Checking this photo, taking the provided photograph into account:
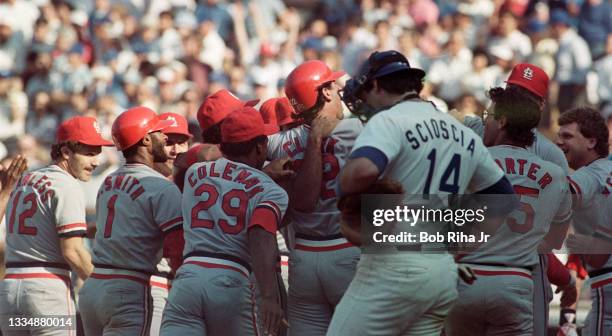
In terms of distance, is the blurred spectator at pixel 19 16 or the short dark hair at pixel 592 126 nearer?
the short dark hair at pixel 592 126

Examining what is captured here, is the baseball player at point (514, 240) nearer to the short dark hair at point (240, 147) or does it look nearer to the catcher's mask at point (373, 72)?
the catcher's mask at point (373, 72)

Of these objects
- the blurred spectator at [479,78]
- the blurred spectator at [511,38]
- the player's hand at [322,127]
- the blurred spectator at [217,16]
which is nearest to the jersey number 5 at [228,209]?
the player's hand at [322,127]

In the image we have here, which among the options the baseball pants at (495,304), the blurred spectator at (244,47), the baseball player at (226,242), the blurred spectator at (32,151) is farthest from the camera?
the blurred spectator at (244,47)

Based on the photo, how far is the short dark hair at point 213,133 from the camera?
321 inches

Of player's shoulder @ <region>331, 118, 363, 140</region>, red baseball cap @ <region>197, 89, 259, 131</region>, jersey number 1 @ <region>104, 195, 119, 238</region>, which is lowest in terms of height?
Result: jersey number 1 @ <region>104, 195, 119, 238</region>

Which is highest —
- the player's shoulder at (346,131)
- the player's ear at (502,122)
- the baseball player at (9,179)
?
the player's ear at (502,122)

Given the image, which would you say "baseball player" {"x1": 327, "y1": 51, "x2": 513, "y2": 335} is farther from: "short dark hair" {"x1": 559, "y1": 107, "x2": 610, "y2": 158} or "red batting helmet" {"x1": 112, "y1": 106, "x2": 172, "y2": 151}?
"red batting helmet" {"x1": 112, "y1": 106, "x2": 172, "y2": 151}

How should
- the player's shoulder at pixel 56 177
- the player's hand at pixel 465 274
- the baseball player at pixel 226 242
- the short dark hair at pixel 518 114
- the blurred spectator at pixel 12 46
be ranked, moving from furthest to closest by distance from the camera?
the blurred spectator at pixel 12 46 < the player's shoulder at pixel 56 177 < the short dark hair at pixel 518 114 < the baseball player at pixel 226 242 < the player's hand at pixel 465 274

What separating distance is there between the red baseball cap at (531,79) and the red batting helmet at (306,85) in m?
1.29

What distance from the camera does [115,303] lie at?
7.61 metres

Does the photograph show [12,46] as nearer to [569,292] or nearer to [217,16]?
[217,16]

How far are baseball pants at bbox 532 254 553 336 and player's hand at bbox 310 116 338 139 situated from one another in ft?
5.30

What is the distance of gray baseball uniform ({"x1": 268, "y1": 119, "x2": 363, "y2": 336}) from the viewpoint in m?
7.52

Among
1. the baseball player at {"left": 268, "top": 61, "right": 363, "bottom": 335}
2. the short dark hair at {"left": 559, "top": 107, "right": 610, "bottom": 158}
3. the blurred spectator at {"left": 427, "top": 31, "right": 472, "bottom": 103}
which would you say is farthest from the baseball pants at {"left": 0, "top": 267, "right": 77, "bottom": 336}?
the blurred spectator at {"left": 427, "top": 31, "right": 472, "bottom": 103}
